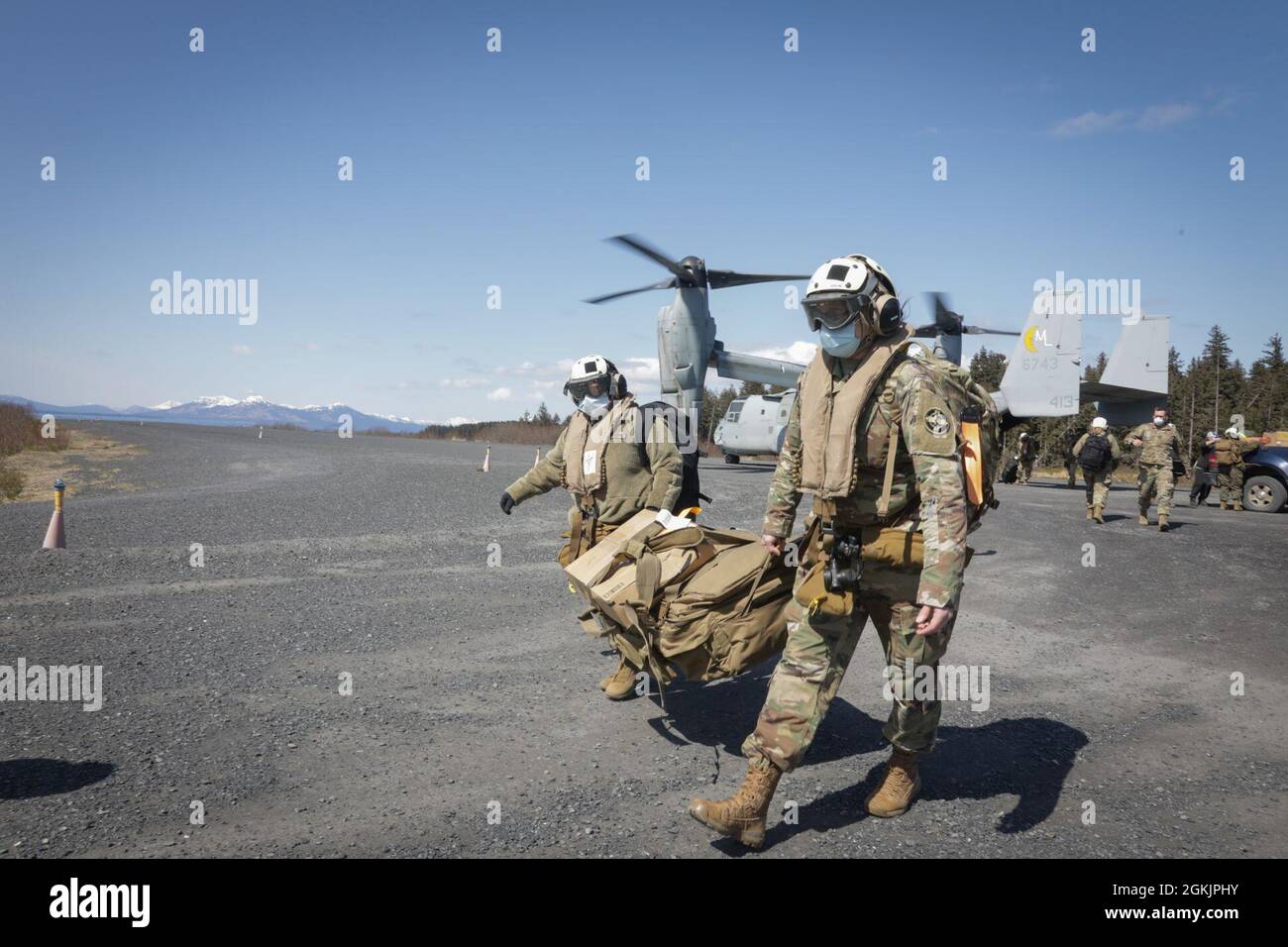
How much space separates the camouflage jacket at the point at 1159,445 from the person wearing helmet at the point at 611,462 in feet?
41.8

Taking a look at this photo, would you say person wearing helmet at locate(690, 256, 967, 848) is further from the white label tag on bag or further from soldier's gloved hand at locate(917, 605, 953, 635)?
the white label tag on bag

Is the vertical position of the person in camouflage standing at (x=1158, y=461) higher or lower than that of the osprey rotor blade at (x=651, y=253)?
lower

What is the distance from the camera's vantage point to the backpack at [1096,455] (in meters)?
14.7

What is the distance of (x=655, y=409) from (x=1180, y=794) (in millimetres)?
3641

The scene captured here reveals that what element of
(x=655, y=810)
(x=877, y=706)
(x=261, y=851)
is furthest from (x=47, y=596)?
(x=877, y=706)

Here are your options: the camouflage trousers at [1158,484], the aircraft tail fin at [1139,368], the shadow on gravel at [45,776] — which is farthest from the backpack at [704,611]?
the aircraft tail fin at [1139,368]

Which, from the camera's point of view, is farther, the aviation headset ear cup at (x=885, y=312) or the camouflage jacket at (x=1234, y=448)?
the camouflage jacket at (x=1234, y=448)

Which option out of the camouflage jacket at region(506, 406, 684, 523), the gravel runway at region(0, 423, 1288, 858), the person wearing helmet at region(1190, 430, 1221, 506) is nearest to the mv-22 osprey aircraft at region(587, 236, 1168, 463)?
the person wearing helmet at region(1190, 430, 1221, 506)

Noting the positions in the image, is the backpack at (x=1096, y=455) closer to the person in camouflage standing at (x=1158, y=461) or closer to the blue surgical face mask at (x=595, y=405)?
the person in camouflage standing at (x=1158, y=461)

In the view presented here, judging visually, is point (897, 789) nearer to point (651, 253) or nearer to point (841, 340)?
point (841, 340)

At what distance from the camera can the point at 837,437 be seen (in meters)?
3.40

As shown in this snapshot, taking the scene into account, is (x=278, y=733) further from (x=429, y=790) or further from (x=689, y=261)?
(x=689, y=261)

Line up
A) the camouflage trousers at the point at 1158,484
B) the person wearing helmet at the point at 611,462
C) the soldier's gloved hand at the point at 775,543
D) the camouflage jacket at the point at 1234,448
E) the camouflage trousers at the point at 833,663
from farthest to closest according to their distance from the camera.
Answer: the camouflage jacket at the point at 1234,448
the camouflage trousers at the point at 1158,484
the person wearing helmet at the point at 611,462
the soldier's gloved hand at the point at 775,543
the camouflage trousers at the point at 833,663

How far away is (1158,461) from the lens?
14.1m
